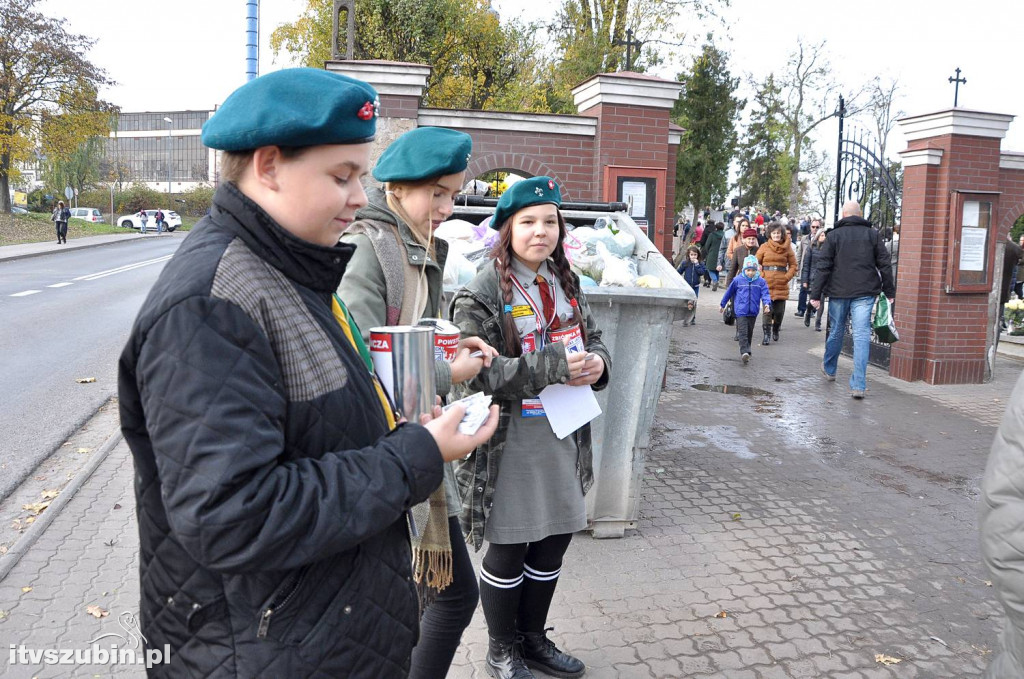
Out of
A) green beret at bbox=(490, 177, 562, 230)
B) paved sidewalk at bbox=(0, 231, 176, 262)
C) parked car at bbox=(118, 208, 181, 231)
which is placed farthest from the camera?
parked car at bbox=(118, 208, 181, 231)

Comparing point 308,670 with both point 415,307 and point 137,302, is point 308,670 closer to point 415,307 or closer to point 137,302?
point 415,307

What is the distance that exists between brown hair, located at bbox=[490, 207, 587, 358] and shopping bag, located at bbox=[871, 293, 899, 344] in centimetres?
659

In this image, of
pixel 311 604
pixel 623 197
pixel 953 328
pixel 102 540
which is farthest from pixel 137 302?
pixel 311 604

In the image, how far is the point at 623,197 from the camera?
902 centimetres

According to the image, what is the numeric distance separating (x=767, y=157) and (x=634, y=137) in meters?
26.3

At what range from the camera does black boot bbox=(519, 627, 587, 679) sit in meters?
3.22

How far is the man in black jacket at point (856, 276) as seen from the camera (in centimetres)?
867

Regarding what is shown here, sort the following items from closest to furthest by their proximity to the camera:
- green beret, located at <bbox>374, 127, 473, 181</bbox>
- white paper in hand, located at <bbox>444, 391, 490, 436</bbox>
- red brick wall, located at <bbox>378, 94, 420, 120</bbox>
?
white paper in hand, located at <bbox>444, 391, 490, 436</bbox> < green beret, located at <bbox>374, 127, 473, 181</bbox> < red brick wall, located at <bbox>378, 94, 420, 120</bbox>

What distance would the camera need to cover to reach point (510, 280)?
3029mm

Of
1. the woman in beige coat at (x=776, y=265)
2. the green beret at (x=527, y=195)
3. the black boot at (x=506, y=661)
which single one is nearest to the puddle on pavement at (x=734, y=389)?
the woman in beige coat at (x=776, y=265)

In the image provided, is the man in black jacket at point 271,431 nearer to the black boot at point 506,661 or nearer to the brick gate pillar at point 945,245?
the black boot at point 506,661

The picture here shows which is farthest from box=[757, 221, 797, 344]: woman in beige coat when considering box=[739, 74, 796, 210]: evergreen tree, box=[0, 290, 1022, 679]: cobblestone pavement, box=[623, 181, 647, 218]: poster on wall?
box=[739, 74, 796, 210]: evergreen tree

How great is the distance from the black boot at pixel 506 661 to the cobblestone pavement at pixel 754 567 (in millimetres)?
180
